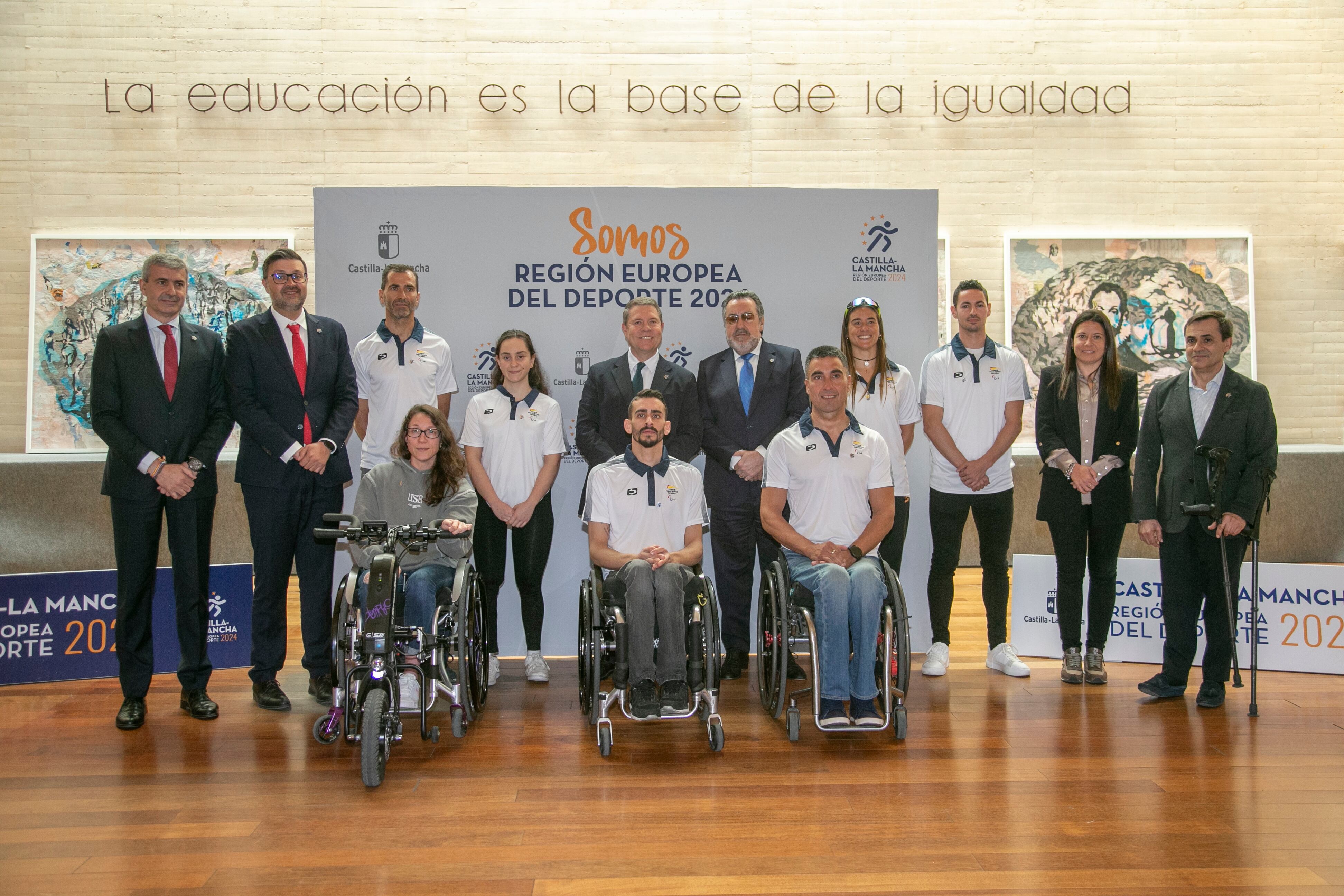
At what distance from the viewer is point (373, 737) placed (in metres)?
2.90

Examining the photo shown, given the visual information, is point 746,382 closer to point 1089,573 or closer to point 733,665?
point 733,665

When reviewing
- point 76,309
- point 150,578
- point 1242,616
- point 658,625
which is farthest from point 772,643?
point 76,309

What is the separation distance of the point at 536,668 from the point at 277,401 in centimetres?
154

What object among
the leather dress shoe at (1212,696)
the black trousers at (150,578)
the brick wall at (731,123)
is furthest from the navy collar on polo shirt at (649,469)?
the brick wall at (731,123)

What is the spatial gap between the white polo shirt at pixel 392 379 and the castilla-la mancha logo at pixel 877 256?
77.8 inches

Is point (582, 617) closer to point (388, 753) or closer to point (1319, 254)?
point (388, 753)

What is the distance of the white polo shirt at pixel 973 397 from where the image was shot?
167 inches

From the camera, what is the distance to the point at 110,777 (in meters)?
3.08

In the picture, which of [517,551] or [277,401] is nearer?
→ [277,401]

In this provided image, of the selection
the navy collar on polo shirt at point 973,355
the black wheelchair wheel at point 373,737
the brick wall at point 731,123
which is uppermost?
the brick wall at point 731,123

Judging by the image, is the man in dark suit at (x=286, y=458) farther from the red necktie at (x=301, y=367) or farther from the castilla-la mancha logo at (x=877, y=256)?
the castilla-la mancha logo at (x=877, y=256)

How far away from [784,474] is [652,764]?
45.4 inches

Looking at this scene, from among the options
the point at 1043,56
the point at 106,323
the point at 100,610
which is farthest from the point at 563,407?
the point at 1043,56

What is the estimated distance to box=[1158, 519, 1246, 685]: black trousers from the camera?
377 centimetres
